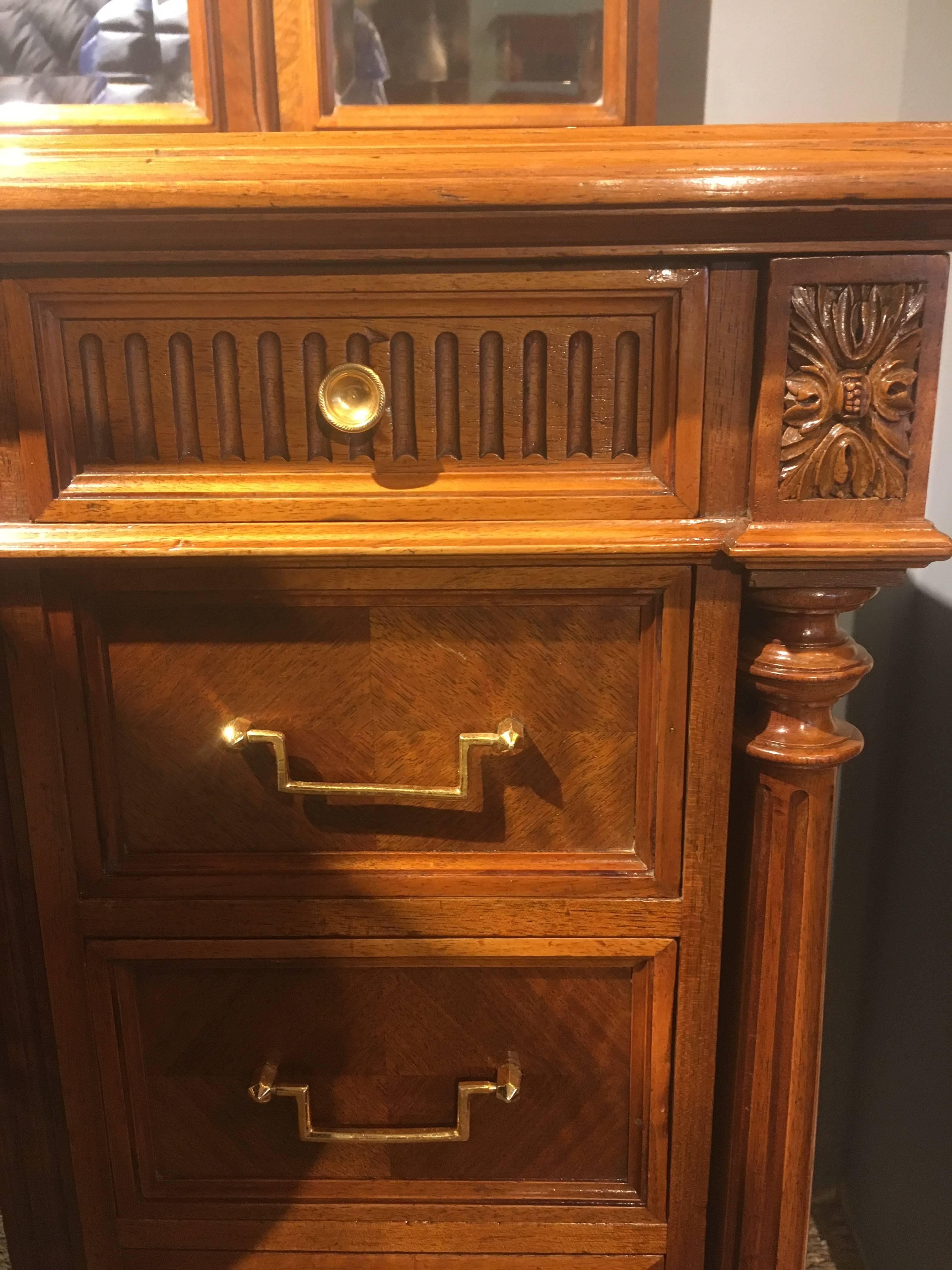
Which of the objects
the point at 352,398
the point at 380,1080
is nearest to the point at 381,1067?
the point at 380,1080

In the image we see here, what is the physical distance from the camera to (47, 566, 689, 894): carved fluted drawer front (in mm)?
490

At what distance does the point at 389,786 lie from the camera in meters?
0.51

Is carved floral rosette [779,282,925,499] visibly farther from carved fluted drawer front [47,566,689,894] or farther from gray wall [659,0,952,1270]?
gray wall [659,0,952,1270]

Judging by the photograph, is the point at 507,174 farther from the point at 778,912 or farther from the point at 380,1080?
the point at 380,1080

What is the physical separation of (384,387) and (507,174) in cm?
12

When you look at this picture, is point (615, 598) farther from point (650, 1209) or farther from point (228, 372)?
point (650, 1209)

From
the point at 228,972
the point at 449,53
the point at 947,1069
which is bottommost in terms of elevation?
the point at 947,1069

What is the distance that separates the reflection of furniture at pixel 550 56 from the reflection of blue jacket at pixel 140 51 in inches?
8.5

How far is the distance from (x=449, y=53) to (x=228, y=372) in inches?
12.6

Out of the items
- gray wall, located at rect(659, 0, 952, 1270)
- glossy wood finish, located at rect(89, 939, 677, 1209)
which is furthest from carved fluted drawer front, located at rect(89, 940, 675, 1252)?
gray wall, located at rect(659, 0, 952, 1270)

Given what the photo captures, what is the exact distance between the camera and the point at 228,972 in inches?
21.3

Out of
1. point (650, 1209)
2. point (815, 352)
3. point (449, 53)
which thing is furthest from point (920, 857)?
point (449, 53)

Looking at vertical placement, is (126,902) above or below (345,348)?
below

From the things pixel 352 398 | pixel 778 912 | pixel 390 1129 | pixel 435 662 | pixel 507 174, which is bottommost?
pixel 390 1129
